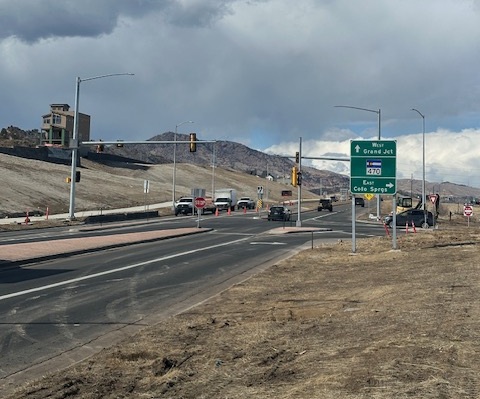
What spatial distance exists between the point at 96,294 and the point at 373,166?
1352 cm

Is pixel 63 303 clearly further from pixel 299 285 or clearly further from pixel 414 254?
pixel 414 254

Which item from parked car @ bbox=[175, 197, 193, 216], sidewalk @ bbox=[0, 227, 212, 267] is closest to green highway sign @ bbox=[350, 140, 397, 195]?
sidewalk @ bbox=[0, 227, 212, 267]

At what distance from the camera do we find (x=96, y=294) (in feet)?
44.0

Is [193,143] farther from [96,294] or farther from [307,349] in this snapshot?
[307,349]

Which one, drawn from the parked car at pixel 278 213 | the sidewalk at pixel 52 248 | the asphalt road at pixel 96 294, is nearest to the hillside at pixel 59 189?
the parked car at pixel 278 213

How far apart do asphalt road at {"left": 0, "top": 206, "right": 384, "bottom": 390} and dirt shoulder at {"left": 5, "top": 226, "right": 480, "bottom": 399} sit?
2.26ft

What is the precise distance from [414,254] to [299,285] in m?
7.65

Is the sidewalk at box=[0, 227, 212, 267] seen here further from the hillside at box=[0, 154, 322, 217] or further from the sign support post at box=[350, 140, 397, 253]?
the hillside at box=[0, 154, 322, 217]

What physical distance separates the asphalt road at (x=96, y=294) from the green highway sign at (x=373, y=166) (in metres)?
4.25

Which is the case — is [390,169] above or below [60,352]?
above

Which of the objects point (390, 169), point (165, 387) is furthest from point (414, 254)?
point (165, 387)

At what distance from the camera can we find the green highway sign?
903 inches

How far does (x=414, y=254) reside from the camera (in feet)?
67.7

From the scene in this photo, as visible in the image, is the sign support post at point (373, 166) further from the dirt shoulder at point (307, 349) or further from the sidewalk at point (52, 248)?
the sidewalk at point (52, 248)
